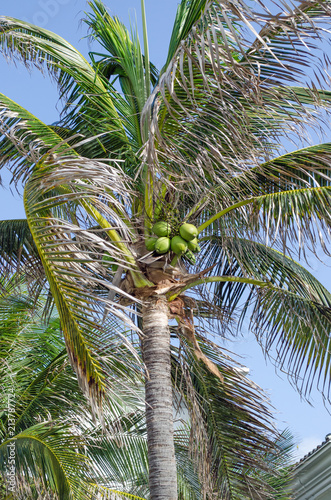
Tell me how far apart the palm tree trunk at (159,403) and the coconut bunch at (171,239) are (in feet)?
1.52

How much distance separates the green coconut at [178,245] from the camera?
5.36 m

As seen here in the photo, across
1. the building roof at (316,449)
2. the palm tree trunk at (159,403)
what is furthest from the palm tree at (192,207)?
the building roof at (316,449)

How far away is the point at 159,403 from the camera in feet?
16.6

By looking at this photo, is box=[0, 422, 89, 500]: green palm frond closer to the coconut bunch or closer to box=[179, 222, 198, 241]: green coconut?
the coconut bunch

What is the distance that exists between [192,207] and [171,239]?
0.66m

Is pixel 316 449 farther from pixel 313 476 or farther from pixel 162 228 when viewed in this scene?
pixel 162 228

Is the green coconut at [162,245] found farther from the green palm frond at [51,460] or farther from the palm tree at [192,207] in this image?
the green palm frond at [51,460]

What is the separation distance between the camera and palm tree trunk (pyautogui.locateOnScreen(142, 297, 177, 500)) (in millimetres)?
4746

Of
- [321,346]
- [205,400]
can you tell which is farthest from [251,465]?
[321,346]

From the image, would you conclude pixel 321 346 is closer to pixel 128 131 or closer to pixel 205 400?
pixel 205 400

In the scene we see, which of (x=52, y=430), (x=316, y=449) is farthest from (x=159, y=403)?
(x=316, y=449)

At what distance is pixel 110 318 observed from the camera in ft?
15.2

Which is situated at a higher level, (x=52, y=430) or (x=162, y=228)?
(x=162, y=228)

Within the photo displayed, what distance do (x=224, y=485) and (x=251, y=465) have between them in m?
0.34
